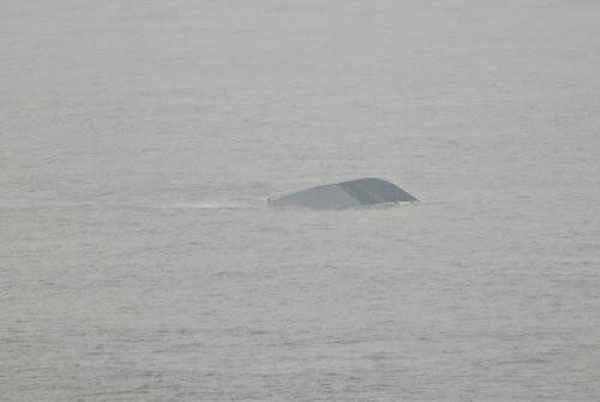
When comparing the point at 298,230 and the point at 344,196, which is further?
the point at 344,196

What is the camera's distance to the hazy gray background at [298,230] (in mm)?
3443

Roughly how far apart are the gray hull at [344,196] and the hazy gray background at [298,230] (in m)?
0.09

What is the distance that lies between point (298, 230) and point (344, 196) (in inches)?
18.3

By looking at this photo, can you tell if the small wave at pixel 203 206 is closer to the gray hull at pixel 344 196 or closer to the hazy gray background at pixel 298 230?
the hazy gray background at pixel 298 230

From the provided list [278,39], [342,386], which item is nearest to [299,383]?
[342,386]

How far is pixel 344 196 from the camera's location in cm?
538

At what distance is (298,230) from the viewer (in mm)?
4949

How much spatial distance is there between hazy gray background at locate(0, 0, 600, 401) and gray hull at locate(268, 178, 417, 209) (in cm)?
9

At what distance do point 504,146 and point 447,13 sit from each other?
6.66m

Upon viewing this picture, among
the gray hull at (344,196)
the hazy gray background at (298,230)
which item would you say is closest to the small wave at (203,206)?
the hazy gray background at (298,230)

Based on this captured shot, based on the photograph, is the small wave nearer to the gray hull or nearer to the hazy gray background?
the hazy gray background

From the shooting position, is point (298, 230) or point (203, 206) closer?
point (298, 230)

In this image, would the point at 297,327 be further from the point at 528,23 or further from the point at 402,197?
the point at 528,23

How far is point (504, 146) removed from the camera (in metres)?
6.40
